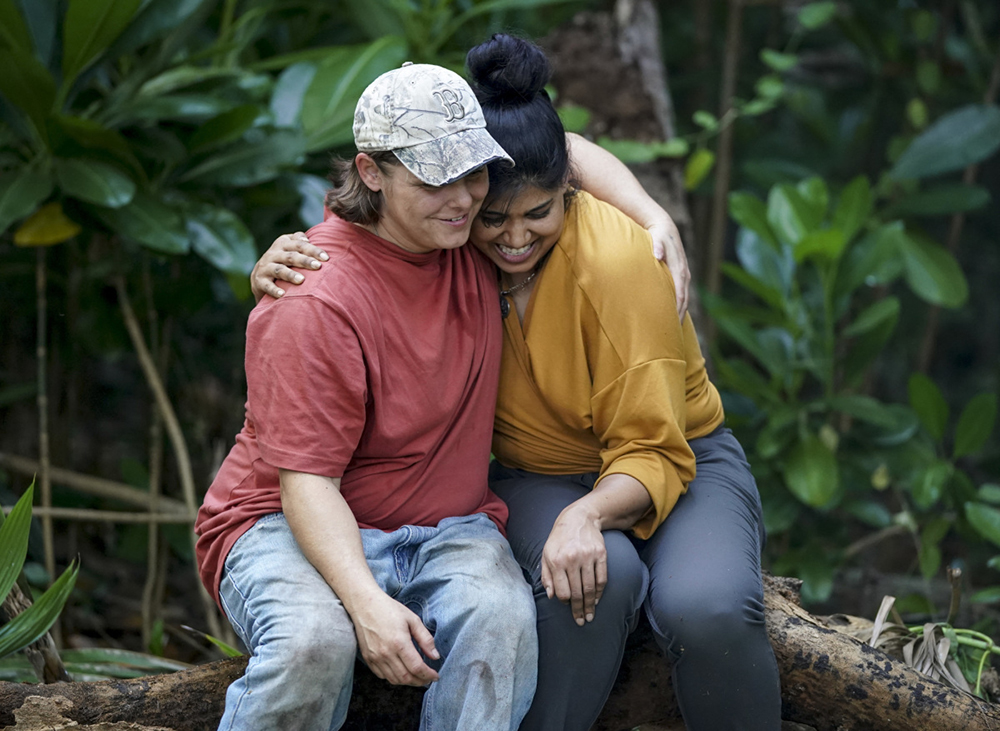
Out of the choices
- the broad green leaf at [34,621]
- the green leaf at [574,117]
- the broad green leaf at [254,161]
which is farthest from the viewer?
the green leaf at [574,117]

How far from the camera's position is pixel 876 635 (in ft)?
7.25

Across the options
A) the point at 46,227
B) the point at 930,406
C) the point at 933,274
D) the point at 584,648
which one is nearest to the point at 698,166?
the point at 933,274

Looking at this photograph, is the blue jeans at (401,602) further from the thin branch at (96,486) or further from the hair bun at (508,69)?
the thin branch at (96,486)

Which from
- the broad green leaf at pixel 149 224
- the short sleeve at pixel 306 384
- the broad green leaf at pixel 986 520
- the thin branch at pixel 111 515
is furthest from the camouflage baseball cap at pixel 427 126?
the broad green leaf at pixel 986 520

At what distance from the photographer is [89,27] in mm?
2543

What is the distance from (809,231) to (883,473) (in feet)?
2.98

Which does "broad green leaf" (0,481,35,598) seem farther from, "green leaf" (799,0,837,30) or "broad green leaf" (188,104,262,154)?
"green leaf" (799,0,837,30)

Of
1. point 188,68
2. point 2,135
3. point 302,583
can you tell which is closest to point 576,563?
point 302,583

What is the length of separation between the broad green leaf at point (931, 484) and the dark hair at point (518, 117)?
2.06 metres

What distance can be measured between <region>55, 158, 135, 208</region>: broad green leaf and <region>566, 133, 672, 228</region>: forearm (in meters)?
1.20

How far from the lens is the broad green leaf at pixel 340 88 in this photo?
115 inches

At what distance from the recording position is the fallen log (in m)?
1.86

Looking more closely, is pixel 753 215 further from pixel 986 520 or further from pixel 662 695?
pixel 662 695

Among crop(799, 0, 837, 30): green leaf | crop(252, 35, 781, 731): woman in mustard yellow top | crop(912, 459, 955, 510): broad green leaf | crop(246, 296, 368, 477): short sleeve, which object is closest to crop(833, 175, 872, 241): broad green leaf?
crop(799, 0, 837, 30): green leaf
